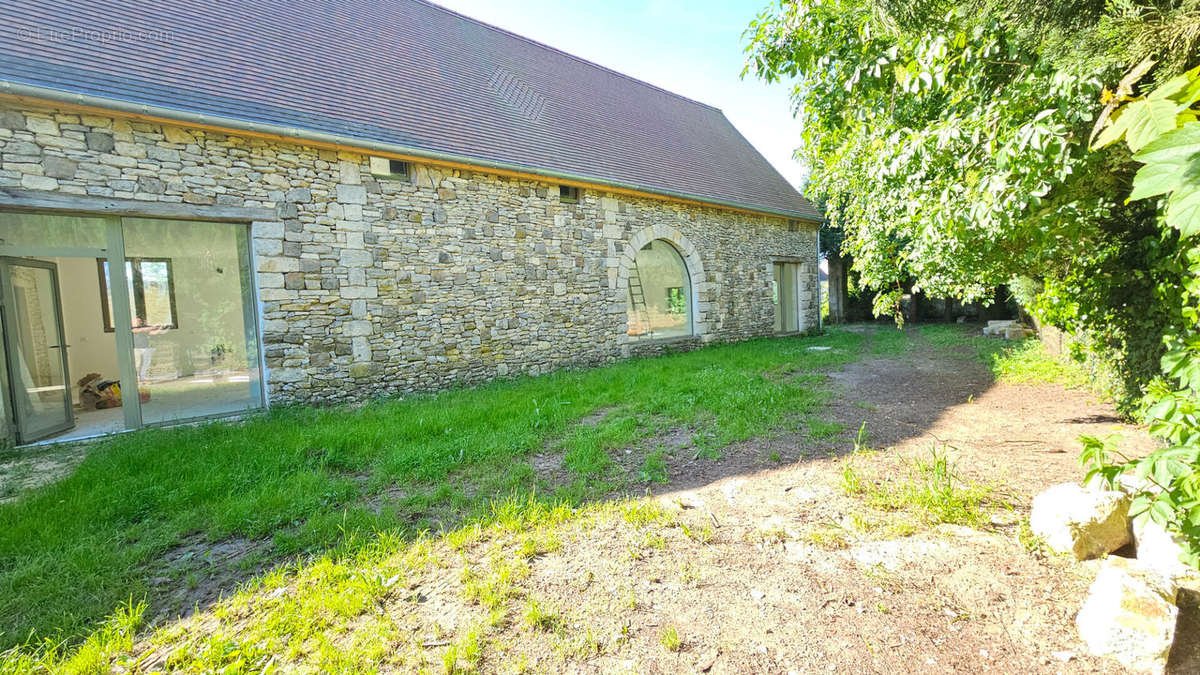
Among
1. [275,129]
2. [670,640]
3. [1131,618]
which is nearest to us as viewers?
[1131,618]

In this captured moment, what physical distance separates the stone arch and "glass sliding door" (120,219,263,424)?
5850 mm

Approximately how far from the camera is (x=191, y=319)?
635 centimetres

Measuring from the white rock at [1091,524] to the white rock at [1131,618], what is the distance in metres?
0.42

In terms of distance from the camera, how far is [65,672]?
1.88 metres

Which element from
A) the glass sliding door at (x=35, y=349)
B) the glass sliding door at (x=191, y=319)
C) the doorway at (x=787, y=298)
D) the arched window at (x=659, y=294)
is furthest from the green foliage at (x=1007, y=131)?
the doorway at (x=787, y=298)

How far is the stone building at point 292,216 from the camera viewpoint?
5145 mm

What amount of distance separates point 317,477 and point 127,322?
3.75 meters

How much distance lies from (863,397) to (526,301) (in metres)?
5.10

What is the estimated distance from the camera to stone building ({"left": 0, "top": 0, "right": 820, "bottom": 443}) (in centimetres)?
514

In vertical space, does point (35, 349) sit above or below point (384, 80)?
below

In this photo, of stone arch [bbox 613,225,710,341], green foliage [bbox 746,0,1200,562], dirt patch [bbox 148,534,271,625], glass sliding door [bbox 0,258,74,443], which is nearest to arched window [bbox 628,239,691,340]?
stone arch [bbox 613,225,710,341]

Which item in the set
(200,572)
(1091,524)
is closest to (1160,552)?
(1091,524)

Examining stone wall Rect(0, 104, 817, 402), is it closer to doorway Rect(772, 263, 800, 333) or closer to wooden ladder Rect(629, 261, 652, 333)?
wooden ladder Rect(629, 261, 652, 333)

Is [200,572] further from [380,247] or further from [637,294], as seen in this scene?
[637,294]
